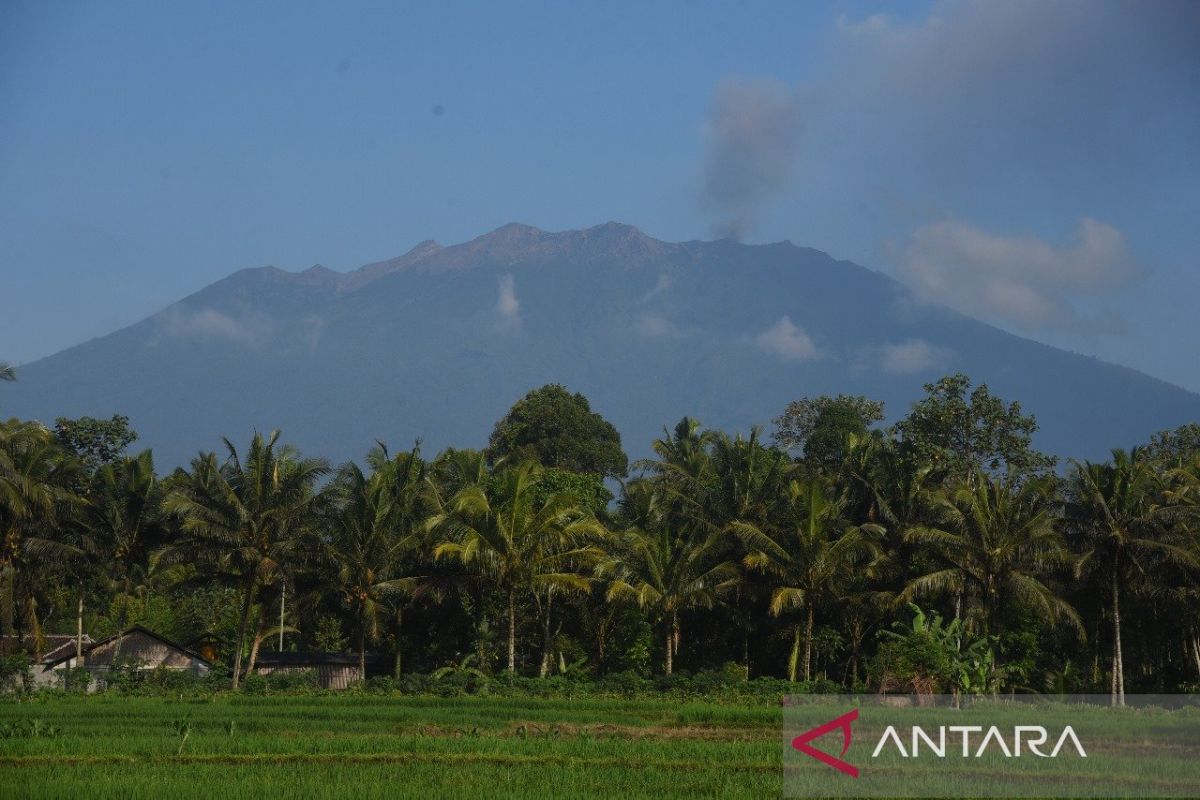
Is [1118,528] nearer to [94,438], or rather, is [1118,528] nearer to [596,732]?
[596,732]

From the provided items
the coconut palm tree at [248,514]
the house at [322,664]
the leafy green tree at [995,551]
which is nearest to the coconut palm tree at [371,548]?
the coconut palm tree at [248,514]

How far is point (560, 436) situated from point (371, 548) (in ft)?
74.5

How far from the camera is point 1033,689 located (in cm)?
3388

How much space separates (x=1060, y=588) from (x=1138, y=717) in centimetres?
808

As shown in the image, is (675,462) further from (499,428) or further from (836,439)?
(499,428)

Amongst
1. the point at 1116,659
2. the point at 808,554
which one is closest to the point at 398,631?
the point at 808,554

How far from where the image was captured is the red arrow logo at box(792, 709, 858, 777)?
1853 centimetres

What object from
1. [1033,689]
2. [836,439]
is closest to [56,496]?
[1033,689]

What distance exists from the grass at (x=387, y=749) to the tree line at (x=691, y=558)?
19.8ft

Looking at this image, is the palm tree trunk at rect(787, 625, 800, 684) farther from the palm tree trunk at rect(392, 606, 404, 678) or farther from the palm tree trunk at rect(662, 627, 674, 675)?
the palm tree trunk at rect(392, 606, 404, 678)

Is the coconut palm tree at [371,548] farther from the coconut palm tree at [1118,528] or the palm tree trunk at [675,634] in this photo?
the coconut palm tree at [1118,528]

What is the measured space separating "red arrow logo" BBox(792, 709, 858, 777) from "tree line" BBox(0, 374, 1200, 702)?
22.8ft

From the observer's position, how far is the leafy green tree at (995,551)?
3164 cm

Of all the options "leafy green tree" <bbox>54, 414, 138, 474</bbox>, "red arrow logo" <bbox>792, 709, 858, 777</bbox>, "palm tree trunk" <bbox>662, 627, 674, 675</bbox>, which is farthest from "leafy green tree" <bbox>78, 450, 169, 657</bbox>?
"red arrow logo" <bbox>792, 709, 858, 777</bbox>
